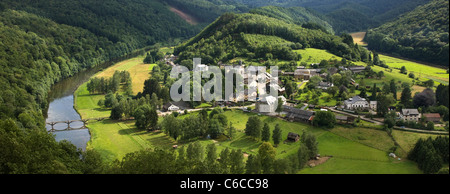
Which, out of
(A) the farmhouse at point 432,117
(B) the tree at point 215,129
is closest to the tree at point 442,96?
(A) the farmhouse at point 432,117

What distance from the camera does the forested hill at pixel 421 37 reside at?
8694cm

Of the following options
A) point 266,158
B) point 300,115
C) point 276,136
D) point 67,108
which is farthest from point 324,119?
point 67,108

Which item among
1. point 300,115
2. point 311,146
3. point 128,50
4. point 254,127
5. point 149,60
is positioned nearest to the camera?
point 311,146

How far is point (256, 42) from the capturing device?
99188mm

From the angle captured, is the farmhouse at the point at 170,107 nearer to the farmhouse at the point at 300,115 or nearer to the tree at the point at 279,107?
the tree at the point at 279,107

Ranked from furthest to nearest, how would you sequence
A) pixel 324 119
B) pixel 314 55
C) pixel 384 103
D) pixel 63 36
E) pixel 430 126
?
pixel 63 36 < pixel 314 55 < pixel 384 103 < pixel 324 119 < pixel 430 126

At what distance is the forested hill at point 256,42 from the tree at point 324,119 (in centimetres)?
3982

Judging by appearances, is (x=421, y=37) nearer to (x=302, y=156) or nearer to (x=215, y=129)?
(x=215, y=129)

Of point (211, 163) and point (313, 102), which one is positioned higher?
point (313, 102)

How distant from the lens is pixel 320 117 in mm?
49719

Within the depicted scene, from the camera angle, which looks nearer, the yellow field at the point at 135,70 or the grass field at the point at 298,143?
the grass field at the point at 298,143

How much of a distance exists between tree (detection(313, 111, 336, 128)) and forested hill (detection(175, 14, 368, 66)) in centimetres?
3982

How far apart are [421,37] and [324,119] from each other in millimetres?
64887
